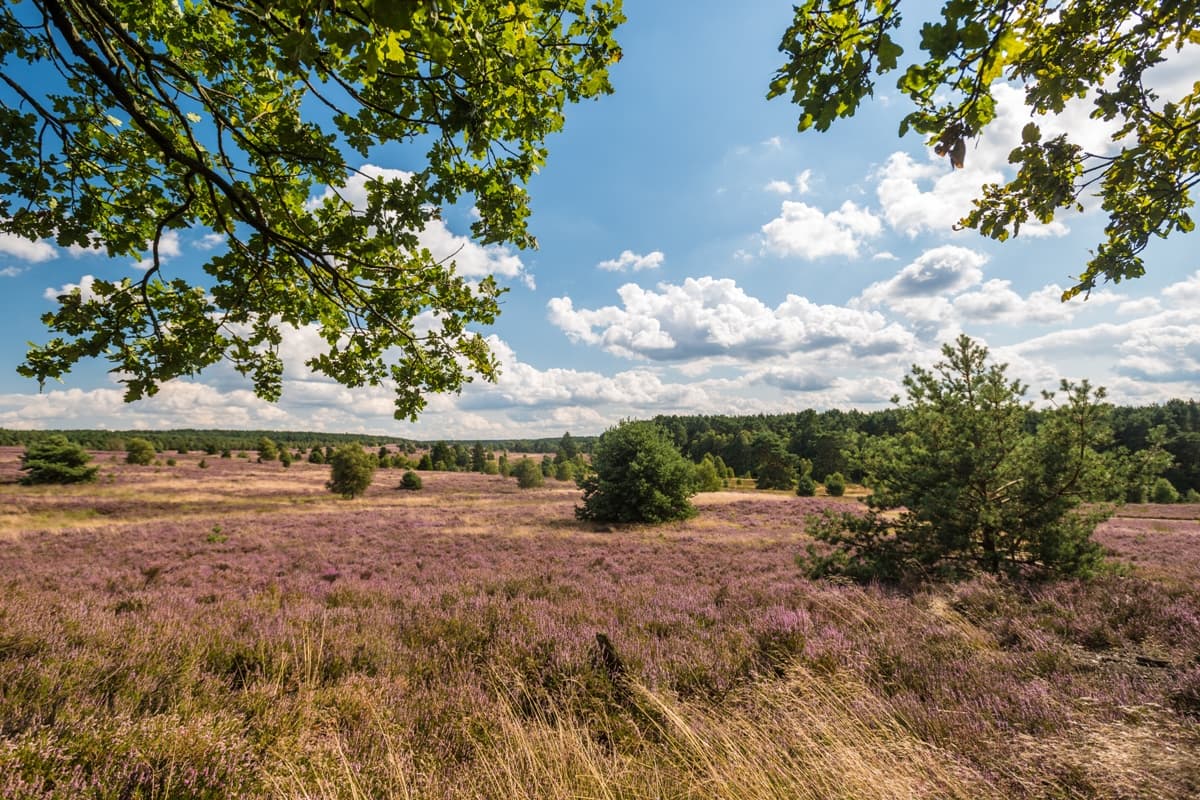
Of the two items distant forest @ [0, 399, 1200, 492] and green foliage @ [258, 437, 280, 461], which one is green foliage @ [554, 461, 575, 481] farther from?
green foliage @ [258, 437, 280, 461]

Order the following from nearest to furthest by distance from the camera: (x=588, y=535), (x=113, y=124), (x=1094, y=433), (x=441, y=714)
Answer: (x=441, y=714) → (x=113, y=124) → (x=1094, y=433) → (x=588, y=535)

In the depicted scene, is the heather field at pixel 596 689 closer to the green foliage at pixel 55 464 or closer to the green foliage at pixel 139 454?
the green foliage at pixel 55 464

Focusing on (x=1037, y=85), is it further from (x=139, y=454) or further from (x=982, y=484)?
(x=139, y=454)

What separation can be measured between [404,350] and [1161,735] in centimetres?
720

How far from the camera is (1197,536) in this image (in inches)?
690

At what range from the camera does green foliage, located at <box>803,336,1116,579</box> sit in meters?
6.88

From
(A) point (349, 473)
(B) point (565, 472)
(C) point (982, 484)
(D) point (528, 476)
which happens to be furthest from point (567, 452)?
(C) point (982, 484)

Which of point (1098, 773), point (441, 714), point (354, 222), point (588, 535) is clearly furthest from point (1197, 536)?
point (354, 222)

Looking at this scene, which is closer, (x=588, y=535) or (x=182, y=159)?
(x=182, y=159)

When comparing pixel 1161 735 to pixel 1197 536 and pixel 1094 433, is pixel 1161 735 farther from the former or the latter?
pixel 1197 536

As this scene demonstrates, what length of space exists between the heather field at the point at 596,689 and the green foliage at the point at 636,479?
14.8 m

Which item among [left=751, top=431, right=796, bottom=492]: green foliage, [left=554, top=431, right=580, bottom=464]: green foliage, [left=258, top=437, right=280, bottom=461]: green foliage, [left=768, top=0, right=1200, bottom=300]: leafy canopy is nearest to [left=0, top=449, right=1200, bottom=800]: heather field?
[left=768, top=0, right=1200, bottom=300]: leafy canopy

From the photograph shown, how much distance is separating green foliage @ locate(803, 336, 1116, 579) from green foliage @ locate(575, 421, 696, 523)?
15492mm

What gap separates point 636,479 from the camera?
78.9 ft
